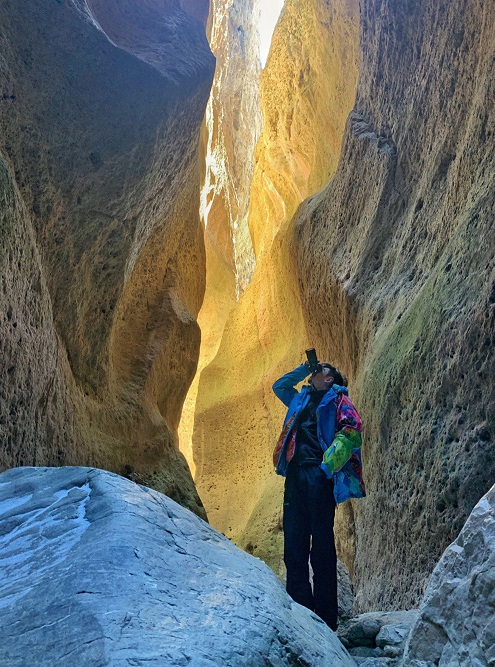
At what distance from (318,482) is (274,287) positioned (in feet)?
31.1

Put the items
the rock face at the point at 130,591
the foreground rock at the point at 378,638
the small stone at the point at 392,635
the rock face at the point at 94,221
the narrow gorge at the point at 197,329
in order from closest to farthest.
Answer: the rock face at the point at 130,591
the narrow gorge at the point at 197,329
the foreground rock at the point at 378,638
the small stone at the point at 392,635
the rock face at the point at 94,221

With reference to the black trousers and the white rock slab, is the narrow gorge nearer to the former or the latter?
the white rock slab

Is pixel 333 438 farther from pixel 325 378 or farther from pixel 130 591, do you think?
pixel 130 591

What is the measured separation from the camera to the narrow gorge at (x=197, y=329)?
6.51ft

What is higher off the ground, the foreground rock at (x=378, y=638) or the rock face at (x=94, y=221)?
the rock face at (x=94, y=221)

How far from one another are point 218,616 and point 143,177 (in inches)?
204

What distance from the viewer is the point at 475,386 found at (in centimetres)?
395

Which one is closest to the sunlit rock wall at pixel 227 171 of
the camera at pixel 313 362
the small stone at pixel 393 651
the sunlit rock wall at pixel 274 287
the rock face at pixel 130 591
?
the sunlit rock wall at pixel 274 287

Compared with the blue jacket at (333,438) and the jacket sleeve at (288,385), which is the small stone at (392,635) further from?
the jacket sleeve at (288,385)

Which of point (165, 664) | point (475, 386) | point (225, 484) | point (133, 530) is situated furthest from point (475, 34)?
point (225, 484)

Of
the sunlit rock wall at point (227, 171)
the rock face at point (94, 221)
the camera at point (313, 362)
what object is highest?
the sunlit rock wall at point (227, 171)

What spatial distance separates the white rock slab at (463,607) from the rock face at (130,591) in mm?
312

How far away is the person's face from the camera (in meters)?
3.73

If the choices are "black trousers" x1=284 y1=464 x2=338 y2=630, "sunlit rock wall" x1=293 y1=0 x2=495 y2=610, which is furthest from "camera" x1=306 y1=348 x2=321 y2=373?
"sunlit rock wall" x1=293 y1=0 x2=495 y2=610
